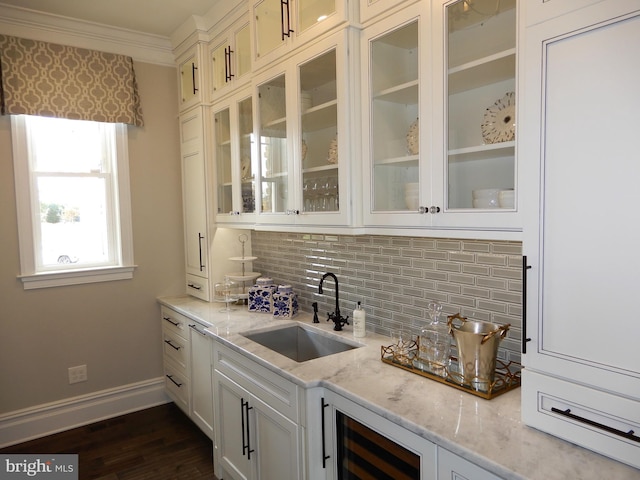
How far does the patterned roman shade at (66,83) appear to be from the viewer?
113 inches

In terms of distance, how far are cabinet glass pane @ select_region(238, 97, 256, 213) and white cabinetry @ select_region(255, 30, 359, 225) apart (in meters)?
0.18

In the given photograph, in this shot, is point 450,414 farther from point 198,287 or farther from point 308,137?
point 198,287

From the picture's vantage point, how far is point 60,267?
3215mm

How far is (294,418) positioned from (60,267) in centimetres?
236

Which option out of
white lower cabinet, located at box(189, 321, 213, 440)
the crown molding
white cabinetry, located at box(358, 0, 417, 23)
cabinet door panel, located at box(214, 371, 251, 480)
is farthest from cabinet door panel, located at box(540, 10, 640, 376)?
the crown molding

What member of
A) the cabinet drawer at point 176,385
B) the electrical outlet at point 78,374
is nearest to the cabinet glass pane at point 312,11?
the cabinet drawer at point 176,385

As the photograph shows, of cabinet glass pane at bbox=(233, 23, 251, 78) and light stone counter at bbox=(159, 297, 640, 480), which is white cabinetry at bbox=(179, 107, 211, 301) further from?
light stone counter at bbox=(159, 297, 640, 480)

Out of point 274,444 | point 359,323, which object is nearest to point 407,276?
point 359,323

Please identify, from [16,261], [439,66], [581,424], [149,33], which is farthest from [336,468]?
[149,33]

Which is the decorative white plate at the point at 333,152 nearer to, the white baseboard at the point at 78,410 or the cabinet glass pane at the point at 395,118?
the cabinet glass pane at the point at 395,118

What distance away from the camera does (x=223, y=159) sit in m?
3.06

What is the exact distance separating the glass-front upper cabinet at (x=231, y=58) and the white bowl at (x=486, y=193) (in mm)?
1719

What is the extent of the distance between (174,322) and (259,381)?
1487 millimetres

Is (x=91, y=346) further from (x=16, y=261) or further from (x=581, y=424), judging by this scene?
(x=581, y=424)
